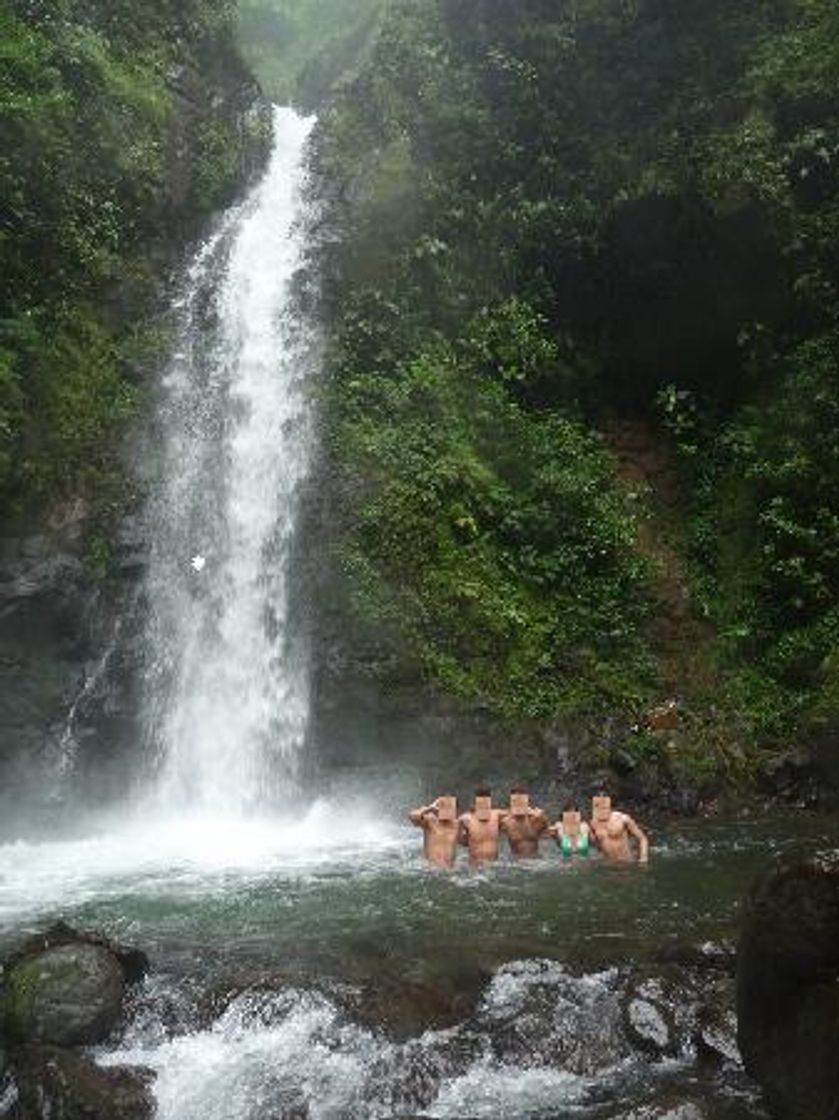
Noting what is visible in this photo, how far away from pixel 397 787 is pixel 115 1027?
24.5 feet

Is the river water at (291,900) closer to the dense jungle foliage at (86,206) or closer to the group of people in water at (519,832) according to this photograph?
the group of people in water at (519,832)

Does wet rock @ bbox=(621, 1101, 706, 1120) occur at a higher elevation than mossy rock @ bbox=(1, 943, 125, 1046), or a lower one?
lower

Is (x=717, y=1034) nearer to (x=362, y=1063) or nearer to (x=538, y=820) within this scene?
(x=362, y=1063)

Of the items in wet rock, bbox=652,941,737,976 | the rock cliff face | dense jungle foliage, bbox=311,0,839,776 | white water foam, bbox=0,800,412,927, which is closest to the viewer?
wet rock, bbox=652,941,737,976

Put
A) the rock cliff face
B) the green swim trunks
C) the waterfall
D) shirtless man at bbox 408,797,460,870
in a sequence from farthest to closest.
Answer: the waterfall, the rock cliff face, the green swim trunks, shirtless man at bbox 408,797,460,870

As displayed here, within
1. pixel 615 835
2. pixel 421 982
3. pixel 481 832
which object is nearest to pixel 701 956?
pixel 421 982

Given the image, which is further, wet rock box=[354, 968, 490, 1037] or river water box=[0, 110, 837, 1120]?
wet rock box=[354, 968, 490, 1037]

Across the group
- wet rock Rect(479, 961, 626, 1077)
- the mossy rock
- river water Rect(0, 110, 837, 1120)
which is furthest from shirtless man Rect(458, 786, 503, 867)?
the mossy rock

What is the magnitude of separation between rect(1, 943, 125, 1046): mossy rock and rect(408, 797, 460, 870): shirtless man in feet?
16.1

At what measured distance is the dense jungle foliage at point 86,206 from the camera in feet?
56.5

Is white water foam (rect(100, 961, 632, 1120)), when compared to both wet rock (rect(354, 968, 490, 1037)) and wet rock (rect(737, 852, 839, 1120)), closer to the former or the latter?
wet rock (rect(354, 968, 490, 1037))

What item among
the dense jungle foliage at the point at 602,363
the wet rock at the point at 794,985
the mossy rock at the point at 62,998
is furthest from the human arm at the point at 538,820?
the wet rock at the point at 794,985

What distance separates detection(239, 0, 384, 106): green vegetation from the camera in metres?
32.3

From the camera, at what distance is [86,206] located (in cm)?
1977
